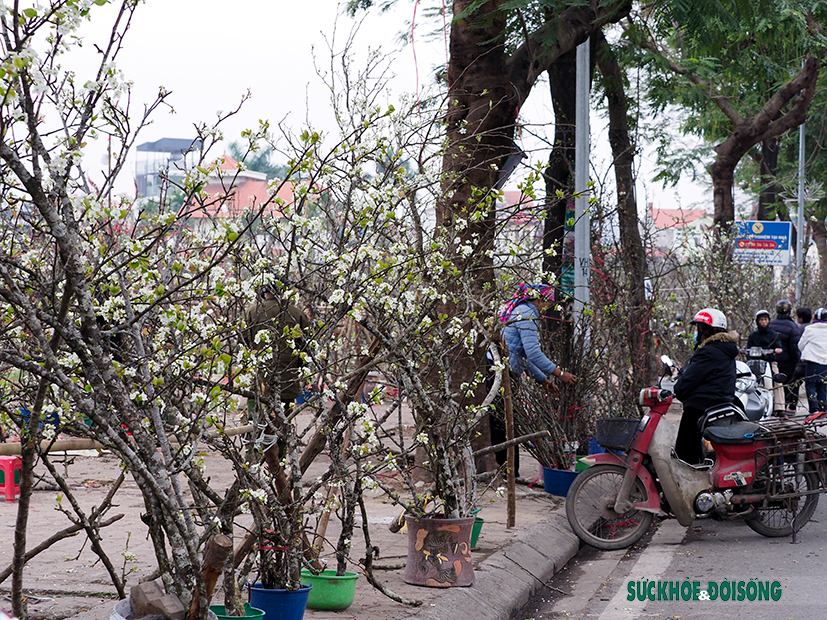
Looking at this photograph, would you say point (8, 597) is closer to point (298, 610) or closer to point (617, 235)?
point (298, 610)

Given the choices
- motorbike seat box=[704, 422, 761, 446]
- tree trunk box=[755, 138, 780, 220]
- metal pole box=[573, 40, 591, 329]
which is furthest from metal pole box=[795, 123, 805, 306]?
motorbike seat box=[704, 422, 761, 446]

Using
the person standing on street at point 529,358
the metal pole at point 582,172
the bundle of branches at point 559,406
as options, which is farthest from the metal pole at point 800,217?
the person standing on street at point 529,358

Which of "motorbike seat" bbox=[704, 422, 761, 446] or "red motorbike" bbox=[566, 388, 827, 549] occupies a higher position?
"motorbike seat" bbox=[704, 422, 761, 446]

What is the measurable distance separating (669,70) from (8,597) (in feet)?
27.2

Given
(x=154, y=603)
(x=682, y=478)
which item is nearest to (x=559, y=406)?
(x=682, y=478)

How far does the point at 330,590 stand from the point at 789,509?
4.35 metres

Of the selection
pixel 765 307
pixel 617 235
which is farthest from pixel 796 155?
pixel 617 235

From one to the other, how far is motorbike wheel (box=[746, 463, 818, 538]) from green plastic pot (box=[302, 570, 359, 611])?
3.97 meters

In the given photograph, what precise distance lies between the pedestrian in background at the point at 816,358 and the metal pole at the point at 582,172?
6.66 metres

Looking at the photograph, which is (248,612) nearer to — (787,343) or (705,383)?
(705,383)

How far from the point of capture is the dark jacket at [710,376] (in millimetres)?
7492

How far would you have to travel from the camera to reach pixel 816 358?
1493 centimetres

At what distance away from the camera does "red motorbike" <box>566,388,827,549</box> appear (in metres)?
7.21

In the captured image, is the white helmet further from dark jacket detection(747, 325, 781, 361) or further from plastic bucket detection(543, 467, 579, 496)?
dark jacket detection(747, 325, 781, 361)
